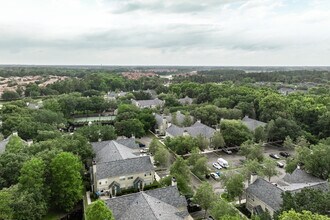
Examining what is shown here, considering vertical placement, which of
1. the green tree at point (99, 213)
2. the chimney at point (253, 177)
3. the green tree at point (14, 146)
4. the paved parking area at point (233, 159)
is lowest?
the paved parking area at point (233, 159)

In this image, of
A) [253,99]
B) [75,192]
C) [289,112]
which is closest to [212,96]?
[253,99]

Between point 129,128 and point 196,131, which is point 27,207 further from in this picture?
point 196,131

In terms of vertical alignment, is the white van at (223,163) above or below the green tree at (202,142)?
below

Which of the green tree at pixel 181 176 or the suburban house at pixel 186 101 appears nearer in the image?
the green tree at pixel 181 176

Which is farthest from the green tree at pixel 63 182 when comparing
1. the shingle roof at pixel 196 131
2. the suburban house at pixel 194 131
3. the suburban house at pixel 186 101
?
the suburban house at pixel 186 101

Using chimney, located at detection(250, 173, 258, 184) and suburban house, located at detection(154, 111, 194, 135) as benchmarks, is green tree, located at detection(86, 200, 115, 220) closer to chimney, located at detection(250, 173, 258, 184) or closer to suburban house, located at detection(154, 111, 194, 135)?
chimney, located at detection(250, 173, 258, 184)

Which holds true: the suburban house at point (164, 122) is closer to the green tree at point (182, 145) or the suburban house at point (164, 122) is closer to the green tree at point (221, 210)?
the green tree at point (182, 145)

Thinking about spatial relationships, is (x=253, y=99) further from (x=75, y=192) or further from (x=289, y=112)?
(x=75, y=192)

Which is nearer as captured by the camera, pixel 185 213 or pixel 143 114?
pixel 185 213
